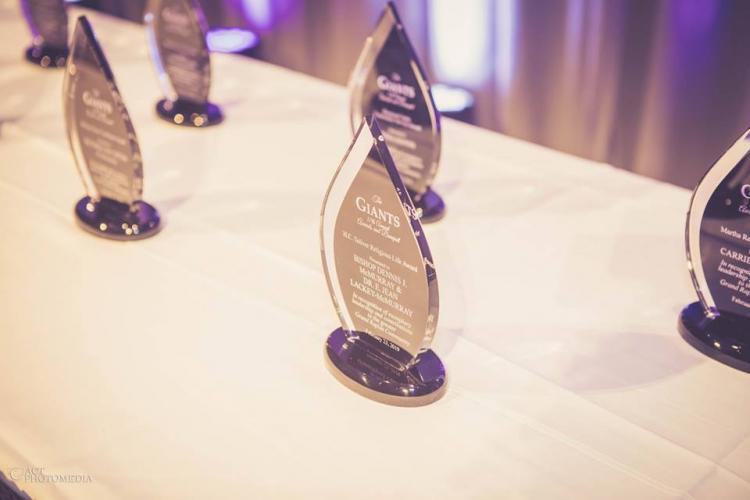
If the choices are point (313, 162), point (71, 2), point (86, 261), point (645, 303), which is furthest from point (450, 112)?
point (71, 2)

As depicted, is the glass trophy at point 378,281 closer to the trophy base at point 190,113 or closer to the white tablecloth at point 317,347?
the white tablecloth at point 317,347

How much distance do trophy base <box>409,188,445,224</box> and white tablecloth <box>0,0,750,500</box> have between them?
4cm

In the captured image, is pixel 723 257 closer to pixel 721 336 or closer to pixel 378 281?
pixel 721 336

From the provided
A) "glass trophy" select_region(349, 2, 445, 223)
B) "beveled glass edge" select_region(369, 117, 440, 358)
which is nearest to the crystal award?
"glass trophy" select_region(349, 2, 445, 223)

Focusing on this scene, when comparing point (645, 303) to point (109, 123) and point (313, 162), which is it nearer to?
point (313, 162)

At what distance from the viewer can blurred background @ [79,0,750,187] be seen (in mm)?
1927

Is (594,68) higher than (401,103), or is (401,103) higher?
(401,103)

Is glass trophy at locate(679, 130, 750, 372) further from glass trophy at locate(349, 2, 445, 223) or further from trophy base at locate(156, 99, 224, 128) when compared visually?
trophy base at locate(156, 99, 224, 128)

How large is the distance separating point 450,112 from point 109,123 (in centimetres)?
115

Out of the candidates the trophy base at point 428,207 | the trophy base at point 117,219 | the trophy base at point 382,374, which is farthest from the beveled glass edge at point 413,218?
the trophy base at point 117,219

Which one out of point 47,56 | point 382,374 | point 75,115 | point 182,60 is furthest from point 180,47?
point 382,374

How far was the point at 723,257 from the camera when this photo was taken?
1.21 metres

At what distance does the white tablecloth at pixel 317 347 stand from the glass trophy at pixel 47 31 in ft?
1.73

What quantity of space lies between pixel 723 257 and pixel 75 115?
112 cm
